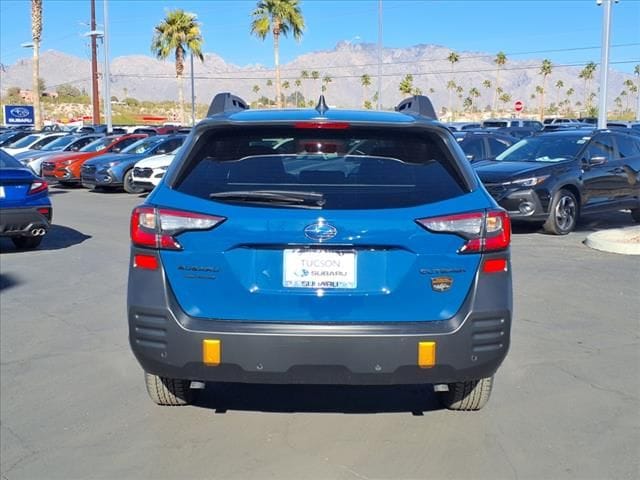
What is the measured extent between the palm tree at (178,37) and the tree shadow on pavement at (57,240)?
32528mm

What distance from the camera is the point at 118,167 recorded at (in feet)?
69.4

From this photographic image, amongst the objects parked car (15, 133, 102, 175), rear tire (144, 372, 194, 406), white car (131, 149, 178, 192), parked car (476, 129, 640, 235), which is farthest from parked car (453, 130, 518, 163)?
parked car (15, 133, 102, 175)

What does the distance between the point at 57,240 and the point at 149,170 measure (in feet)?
24.6

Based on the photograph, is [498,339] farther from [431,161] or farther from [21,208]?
[21,208]

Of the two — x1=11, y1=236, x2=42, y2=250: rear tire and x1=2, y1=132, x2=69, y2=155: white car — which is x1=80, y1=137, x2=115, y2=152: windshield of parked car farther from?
x1=11, y1=236, x2=42, y2=250: rear tire


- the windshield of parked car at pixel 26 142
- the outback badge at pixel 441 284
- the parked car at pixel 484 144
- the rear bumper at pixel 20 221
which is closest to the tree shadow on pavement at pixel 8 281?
the rear bumper at pixel 20 221

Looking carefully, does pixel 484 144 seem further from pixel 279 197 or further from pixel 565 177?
pixel 279 197

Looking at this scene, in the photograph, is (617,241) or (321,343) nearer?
(321,343)

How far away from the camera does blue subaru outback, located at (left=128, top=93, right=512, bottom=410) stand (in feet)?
11.9

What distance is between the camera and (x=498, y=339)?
381cm

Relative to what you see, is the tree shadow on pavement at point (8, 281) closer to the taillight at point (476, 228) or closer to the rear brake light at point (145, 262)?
the rear brake light at point (145, 262)

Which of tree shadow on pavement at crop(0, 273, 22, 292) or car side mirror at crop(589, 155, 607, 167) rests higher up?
car side mirror at crop(589, 155, 607, 167)

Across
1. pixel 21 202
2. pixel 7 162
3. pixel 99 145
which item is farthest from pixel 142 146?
pixel 21 202

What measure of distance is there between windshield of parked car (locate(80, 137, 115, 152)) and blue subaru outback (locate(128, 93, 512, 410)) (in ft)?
71.9
